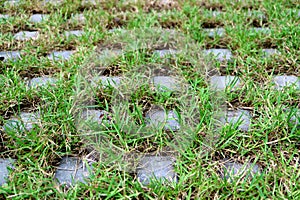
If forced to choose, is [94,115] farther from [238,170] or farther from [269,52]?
[269,52]

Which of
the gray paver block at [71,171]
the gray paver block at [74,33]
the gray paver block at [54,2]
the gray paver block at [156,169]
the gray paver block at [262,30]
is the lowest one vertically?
the gray paver block at [71,171]

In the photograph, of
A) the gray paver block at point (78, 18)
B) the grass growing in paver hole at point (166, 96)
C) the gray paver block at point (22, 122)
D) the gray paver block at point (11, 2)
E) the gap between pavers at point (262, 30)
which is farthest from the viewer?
the gray paver block at point (11, 2)

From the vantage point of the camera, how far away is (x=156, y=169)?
162cm

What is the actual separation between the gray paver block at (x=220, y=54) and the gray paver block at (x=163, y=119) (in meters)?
0.60

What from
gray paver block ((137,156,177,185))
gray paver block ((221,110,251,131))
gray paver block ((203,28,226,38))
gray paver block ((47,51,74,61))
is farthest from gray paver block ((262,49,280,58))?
gray paver block ((47,51,74,61))

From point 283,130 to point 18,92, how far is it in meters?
1.33

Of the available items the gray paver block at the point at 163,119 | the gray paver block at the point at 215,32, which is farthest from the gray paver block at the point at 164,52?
the gray paver block at the point at 163,119

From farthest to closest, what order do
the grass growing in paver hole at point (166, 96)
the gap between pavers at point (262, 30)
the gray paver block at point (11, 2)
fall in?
the gray paver block at point (11, 2)
the gap between pavers at point (262, 30)
the grass growing in paver hole at point (166, 96)

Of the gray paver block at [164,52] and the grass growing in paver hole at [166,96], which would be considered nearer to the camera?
the grass growing in paver hole at [166,96]

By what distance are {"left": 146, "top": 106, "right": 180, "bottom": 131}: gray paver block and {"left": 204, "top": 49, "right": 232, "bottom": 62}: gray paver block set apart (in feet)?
1.98

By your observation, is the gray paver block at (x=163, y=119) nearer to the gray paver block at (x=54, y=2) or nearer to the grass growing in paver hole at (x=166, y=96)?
the grass growing in paver hole at (x=166, y=96)

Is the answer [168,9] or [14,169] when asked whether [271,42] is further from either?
[14,169]

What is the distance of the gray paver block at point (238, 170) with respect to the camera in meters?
1.56

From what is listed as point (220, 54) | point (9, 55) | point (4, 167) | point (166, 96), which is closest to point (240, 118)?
point (166, 96)
